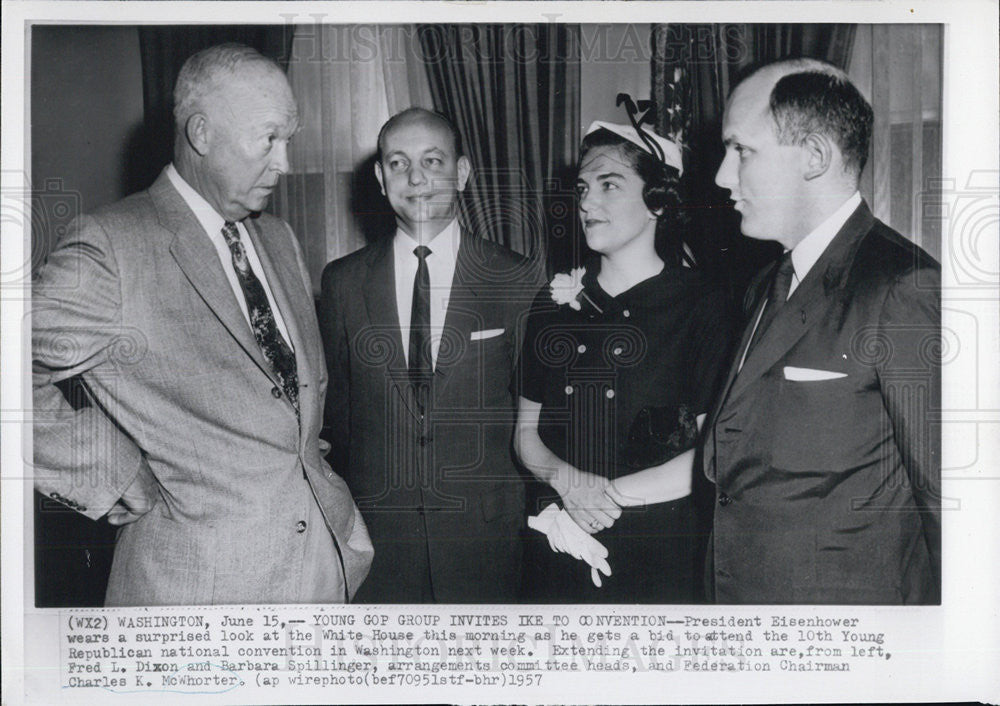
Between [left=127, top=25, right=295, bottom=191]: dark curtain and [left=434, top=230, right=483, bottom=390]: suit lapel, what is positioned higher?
[left=127, top=25, right=295, bottom=191]: dark curtain

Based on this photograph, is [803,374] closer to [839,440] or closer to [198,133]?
[839,440]

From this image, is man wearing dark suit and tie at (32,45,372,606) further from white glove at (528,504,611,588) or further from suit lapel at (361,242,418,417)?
white glove at (528,504,611,588)

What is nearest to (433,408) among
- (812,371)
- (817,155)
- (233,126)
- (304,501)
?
(304,501)

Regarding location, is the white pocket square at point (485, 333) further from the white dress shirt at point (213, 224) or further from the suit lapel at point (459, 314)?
the white dress shirt at point (213, 224)

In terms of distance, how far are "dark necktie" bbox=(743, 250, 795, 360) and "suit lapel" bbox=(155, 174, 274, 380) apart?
124cm

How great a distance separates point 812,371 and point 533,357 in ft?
2.33

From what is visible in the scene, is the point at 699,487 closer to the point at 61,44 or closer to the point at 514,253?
the point at 514,253

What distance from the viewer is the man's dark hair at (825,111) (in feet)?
7.80

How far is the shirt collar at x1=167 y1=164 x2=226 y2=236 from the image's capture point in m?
2.30

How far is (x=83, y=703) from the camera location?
2439 millimetres

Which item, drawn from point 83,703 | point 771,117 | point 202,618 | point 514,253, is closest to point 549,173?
point 514,253

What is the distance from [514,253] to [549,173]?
23 cm

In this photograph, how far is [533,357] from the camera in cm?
241

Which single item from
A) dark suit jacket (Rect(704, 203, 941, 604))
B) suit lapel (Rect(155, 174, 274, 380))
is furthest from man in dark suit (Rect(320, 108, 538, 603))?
dark suit jacket (Rect(704, 203, 941, 604))
